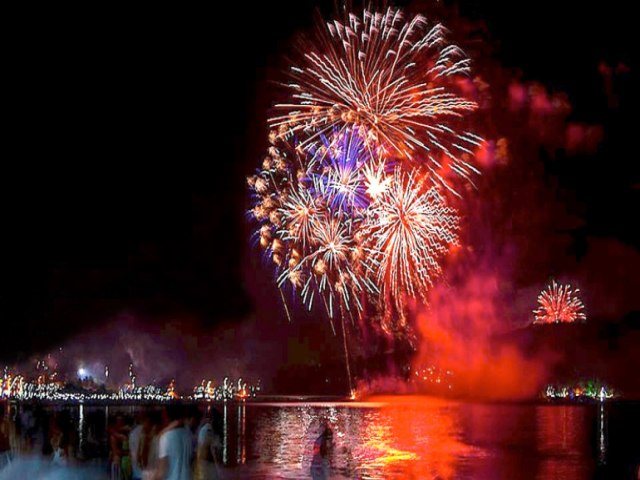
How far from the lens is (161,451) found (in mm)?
10852

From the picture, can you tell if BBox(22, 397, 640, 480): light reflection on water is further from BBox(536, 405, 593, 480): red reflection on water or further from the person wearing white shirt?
the person wearing white shirt

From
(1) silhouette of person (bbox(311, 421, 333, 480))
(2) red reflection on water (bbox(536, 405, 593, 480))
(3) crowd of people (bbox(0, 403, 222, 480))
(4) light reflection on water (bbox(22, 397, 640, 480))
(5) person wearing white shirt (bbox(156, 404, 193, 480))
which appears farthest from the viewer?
(2) red reflection on water (bbox(536, 405, 593, 480))

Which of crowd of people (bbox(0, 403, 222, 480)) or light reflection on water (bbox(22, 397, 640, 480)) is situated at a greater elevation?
crowd of people (bbox(0, 403, 222, 480))

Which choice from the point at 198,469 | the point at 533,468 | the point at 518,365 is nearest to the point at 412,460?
the point at 533,468

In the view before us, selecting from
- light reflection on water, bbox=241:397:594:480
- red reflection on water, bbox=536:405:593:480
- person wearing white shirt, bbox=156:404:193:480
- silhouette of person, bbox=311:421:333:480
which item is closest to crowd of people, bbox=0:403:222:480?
person wearing white shirt, bbox=156:404:193:480

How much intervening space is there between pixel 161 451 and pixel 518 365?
531 ft

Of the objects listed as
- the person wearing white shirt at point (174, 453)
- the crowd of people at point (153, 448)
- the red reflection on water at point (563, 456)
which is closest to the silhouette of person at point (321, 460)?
the crowd of people at point (153, 448)

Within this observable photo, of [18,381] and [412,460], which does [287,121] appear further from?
[18,381]

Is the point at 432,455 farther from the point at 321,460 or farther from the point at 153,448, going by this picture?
the point at 153,448

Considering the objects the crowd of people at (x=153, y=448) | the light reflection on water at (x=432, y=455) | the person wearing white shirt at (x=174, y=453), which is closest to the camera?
the person wearing white shirt at (x=174, y=453)

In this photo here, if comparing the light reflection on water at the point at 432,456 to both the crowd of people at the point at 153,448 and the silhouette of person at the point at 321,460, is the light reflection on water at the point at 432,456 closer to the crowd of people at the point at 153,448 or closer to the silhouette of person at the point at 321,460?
the crowd of people at the point at 153,448

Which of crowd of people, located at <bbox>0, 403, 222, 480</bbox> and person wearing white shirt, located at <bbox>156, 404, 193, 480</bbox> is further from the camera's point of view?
crowd of people, located at <bbox>0, 403, 222, 480</bbox>

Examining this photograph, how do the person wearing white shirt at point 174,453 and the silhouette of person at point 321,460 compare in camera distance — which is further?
the silhouette of person at point 321,460

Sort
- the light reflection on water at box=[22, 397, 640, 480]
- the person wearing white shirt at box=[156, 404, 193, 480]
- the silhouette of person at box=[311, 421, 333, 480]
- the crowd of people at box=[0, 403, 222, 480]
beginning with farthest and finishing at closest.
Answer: the light reflection on water at box=[22, 397, 640, 480], the silhouette of person at box=[311, 421, 333, 480], the crowd of people at box=[0, 403, 222, 480], the person wearing white shirt at box=[156, 404, 193, 480]
